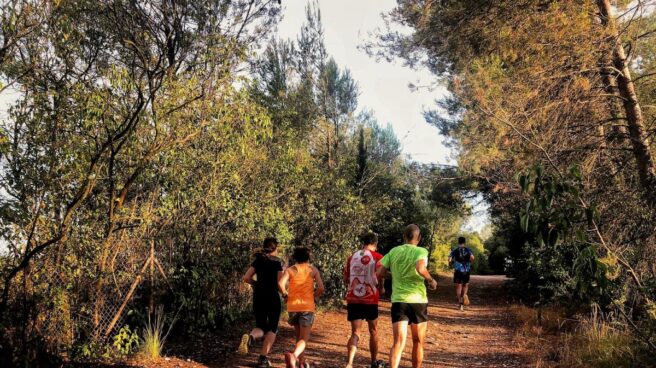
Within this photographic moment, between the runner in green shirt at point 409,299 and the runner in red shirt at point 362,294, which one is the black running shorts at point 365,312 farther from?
the runner in green shirt at point 409,299

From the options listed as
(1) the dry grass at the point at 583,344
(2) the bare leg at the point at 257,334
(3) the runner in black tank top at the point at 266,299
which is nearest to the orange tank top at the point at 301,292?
(3) the runner in black tank top at the point at 266,299

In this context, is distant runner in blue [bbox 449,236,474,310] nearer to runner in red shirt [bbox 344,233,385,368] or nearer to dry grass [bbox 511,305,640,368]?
dry grass [bbox 511,305,640,368]

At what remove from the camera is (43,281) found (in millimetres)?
5309

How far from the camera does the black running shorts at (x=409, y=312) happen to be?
213 inches

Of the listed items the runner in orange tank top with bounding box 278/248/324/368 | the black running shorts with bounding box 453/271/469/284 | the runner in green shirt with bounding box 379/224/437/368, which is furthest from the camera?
the black running shorts with bounding box 453/271/469/284

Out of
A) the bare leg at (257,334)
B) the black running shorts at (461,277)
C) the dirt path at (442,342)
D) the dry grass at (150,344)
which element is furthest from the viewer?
the black running shorts at (461,277)

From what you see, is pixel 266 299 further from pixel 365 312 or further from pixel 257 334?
pixel 365 312

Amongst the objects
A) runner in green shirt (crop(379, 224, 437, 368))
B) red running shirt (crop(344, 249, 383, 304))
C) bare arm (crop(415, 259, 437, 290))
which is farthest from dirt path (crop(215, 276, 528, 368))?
bare arm (crop(415, 259, 437, 290))

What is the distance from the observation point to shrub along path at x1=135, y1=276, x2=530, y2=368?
700cm

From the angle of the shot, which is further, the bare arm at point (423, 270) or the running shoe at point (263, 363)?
the running shoe at point (263, 363)

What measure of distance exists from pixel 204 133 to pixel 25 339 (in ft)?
12.2

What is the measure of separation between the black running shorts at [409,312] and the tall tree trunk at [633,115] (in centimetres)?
487

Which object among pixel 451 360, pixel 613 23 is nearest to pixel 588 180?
pixel 613 23

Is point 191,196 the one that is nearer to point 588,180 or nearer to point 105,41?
point 105,41
